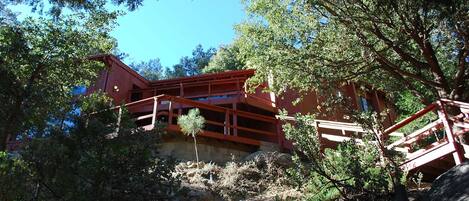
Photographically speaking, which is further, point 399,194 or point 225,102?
point 225,102

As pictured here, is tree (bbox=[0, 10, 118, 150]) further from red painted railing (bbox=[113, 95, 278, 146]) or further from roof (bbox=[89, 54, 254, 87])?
roof (bbox=[89, 54, 254, 87])

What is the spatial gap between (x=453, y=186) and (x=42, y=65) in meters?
8.29

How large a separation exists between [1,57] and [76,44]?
86.1 inches

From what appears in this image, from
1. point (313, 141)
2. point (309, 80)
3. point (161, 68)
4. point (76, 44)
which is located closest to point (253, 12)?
point (309, 80)

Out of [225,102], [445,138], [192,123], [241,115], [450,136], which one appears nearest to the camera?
[450,136]

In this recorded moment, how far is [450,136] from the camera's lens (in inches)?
327

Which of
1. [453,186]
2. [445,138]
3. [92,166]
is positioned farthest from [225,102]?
[92,166]

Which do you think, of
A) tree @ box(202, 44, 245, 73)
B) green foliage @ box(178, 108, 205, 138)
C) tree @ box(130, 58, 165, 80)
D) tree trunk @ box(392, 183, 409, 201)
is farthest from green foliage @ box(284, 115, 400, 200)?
tree @ box(130, 58, 165, 80)

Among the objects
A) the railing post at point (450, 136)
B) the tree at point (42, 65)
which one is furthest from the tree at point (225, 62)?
the railing post at point (450, 136)

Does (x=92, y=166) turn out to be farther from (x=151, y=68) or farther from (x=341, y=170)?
(x=151, y=68)

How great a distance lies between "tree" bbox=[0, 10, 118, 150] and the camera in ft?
27.8

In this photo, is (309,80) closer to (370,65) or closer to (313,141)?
(370,65)

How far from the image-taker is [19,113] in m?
8.43

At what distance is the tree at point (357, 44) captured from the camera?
9.55 meters
